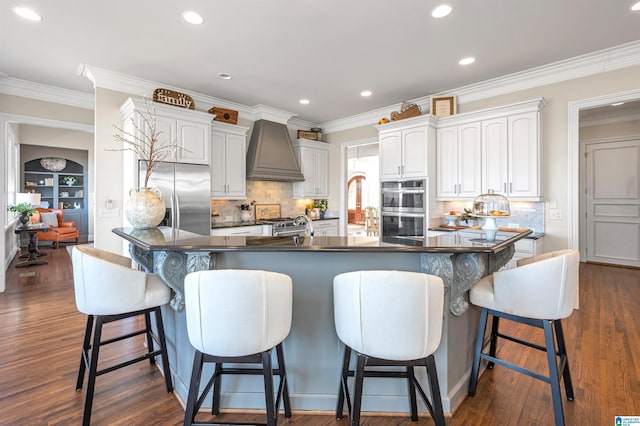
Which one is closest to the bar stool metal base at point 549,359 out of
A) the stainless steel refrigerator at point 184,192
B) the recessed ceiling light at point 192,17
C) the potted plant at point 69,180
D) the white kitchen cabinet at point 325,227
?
the recessed ceiling light at point 192,17

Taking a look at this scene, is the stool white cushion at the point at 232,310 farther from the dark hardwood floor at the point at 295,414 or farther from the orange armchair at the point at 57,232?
the orange armchair at the point at 57,232

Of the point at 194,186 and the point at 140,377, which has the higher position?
the point at 194,186

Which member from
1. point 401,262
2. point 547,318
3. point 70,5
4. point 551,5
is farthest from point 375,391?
point 70,5

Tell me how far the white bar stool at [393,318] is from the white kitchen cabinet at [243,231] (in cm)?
335

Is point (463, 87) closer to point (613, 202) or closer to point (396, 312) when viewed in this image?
point (613, 202)

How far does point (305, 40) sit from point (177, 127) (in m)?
2.08

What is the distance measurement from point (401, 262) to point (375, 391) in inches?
30.9

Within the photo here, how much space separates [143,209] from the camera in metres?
2.46

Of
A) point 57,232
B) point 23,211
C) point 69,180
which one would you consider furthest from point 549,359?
point 69,180

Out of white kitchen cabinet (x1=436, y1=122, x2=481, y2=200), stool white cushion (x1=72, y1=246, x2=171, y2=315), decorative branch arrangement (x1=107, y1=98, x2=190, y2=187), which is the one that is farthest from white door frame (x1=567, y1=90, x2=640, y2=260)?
decorative branch arrangement (x1=107, y1=98, x2=190, y2=187)

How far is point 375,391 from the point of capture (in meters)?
1.90

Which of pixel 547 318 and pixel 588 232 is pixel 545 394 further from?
pixel 588 232

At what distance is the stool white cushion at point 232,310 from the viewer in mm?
1412

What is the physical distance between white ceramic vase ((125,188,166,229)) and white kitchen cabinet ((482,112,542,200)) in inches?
152
